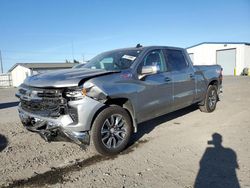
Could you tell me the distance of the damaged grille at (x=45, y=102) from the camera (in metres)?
3.96

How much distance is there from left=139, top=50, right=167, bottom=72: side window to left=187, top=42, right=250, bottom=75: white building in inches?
1224

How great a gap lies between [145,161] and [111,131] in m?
0.79

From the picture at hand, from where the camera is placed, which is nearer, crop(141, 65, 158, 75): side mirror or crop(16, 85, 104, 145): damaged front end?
crop(16, 85, 104, 145): damaged front end

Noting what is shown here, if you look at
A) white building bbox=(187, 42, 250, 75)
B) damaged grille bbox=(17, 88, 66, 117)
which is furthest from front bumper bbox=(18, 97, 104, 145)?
white building bbox=(187, 42, 250, 75)

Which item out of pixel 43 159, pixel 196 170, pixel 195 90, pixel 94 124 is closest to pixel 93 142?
pixel 94 124

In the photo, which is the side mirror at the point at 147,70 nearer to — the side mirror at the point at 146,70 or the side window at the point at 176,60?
the side mirror at the point at 146,70

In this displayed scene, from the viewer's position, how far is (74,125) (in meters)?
3.89

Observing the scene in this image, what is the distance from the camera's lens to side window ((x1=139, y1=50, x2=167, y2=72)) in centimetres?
520

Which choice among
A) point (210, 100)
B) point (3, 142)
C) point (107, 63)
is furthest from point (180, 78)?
point (3, 142)

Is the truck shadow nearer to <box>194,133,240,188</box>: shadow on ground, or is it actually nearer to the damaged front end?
the damaged front end

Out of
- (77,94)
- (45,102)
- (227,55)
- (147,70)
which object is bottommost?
(45,102)

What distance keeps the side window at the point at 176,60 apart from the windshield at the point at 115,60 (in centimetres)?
100

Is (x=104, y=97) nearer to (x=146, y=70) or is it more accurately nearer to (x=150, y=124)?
(x=146, y=70)

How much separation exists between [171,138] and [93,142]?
1.92 metres
